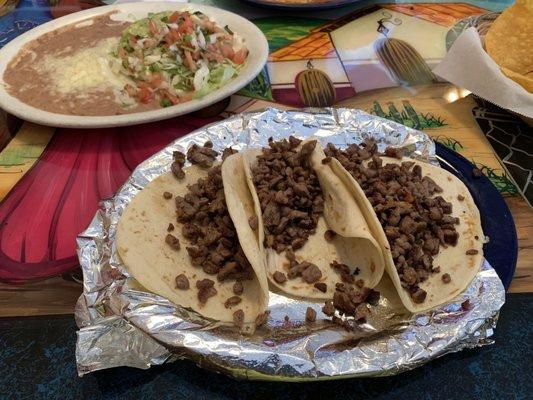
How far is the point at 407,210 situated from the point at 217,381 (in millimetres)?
948

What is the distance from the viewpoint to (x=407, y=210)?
1.88 metres

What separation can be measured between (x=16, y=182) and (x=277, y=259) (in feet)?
4.33

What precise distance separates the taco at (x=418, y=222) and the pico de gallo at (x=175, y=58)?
39.5 inches

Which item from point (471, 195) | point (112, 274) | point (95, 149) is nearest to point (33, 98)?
point (95, 149)

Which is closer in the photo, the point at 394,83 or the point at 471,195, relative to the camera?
the point at 471,195

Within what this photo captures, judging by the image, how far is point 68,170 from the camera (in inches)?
92.6

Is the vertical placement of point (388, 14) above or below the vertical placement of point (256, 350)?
above

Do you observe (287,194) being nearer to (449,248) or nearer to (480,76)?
(449,248)

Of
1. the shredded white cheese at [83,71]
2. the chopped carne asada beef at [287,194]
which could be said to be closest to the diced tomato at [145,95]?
the shredded white cheese at [83,71]

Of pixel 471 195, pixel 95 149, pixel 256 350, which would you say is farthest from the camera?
pixel 95 149

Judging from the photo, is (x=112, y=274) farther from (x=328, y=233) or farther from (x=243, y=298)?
(x=328, y=233)

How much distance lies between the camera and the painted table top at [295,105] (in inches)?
76.4

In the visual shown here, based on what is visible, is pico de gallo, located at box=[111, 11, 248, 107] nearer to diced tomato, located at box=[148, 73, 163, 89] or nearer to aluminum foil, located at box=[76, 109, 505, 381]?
diced tomato, located at box=[148, 73, 163, 89]

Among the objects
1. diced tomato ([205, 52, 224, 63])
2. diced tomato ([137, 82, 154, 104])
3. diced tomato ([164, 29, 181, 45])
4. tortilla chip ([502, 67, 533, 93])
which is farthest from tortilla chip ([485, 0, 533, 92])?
diced tomato ([137, 82, 154, 104])
